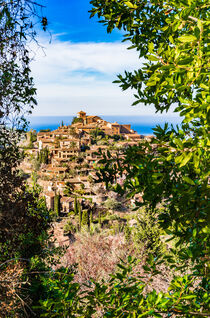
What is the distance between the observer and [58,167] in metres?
40.2

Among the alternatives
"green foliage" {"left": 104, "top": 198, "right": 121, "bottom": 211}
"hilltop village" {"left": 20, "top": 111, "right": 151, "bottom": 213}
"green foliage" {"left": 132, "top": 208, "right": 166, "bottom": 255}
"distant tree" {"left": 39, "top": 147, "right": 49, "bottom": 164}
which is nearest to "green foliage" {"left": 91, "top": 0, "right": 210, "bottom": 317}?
"green foliage" {"left": 132, "top": 208, "right": 166, "bottom": 255}

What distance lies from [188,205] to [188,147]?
1.35 ft

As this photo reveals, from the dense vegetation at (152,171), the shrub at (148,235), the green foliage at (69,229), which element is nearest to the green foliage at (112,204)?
the green foliage at (69,229)

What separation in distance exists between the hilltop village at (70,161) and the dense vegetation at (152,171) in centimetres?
2264

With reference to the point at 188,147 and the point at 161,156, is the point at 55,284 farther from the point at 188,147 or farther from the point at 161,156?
the point at 188,147

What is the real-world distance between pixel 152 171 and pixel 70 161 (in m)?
40.8

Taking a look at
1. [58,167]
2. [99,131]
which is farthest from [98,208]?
[99,131]

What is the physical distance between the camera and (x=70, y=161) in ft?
138

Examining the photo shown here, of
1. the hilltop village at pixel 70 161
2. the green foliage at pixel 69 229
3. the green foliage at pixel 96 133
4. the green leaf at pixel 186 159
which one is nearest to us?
the green leaf at pixel 186 159

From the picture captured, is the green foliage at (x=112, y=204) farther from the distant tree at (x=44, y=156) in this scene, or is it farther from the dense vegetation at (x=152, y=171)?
the dense vegetation at (x=152, y=171)

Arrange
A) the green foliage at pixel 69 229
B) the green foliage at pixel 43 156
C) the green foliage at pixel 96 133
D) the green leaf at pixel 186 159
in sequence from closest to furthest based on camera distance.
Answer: the green leaf at pixel 186 159, the green foliage at pixel 69 229, the green foliage at pixel 43 156, the green foliage at pixel 96 133

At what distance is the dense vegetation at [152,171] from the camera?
1.58m

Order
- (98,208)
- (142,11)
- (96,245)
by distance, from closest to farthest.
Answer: (142,11)
(96,245)
(98,208)

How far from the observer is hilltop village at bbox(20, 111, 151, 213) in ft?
106
